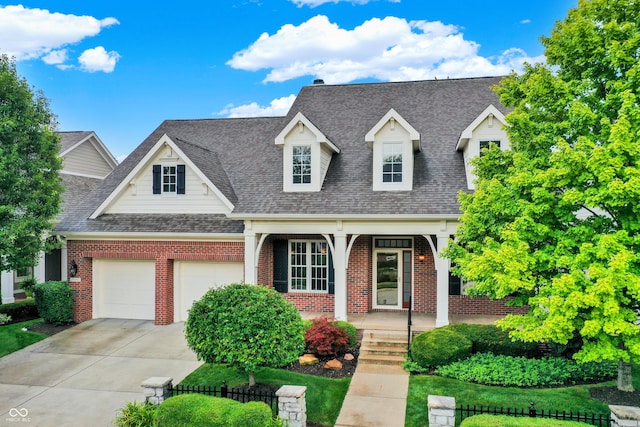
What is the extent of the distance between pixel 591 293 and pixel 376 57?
23.8 metres

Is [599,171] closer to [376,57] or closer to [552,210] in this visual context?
[552,210]

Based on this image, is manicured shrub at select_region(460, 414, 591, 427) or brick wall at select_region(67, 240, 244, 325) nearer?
manicured shrub at select_region(460, 414, 591, 427)

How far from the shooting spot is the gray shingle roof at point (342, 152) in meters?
14.5

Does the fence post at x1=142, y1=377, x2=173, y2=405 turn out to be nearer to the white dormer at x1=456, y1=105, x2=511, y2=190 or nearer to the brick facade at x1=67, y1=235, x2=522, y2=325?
the brick facade at x1=67, y1=235, x2=522, y2=325

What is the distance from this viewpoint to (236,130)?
2023cm

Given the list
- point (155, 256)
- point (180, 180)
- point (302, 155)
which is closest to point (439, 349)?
point (302, 155)

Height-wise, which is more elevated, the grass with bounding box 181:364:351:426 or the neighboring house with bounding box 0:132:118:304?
the neighboring house with bounding box 0:132:118:304

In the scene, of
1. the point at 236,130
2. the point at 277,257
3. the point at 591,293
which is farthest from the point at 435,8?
the point at 591,293

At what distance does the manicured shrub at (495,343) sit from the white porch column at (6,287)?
17217mm

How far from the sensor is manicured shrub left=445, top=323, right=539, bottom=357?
10.9 meters

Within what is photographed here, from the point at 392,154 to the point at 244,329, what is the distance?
853 cm

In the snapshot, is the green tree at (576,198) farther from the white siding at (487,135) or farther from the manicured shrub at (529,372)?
the white siding at (487,135)

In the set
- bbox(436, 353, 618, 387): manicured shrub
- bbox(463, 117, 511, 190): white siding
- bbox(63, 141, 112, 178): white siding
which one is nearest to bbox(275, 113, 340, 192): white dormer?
bbox(463, 117, 511, 190): white siding

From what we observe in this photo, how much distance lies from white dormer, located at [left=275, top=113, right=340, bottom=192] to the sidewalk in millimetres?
6650
